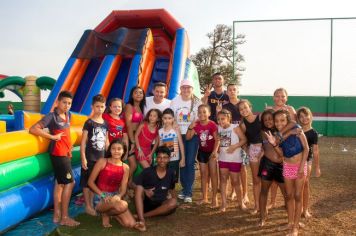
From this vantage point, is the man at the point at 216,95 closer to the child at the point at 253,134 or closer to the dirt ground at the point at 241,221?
the child at the point at 253,134

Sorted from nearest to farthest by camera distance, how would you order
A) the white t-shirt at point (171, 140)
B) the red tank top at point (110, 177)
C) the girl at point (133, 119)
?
the red tank top at point (110, 177), the white t-shirt at point (171, 140), the girl at point (133, 119)

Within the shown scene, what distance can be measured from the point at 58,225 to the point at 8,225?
0.48 meters

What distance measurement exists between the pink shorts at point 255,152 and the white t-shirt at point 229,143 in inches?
5.1

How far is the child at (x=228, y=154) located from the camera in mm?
4059

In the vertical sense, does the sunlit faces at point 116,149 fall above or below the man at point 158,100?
below

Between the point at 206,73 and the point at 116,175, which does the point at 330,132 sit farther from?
the point at 116,175

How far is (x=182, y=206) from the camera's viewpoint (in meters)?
4.24

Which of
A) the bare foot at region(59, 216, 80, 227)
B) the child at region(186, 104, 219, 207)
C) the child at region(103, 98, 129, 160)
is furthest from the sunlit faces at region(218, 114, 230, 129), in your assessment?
the bare foot at region(59, 216, 80, 227)

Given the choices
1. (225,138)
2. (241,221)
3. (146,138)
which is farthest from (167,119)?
(241,221)

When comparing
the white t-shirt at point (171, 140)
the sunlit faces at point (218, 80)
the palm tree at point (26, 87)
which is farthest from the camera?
the palm tree at point (26, 87)

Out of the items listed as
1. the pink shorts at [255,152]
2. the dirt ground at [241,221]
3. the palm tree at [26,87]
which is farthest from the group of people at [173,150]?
the palm tree at [26,87]

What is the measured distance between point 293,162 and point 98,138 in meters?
1.99

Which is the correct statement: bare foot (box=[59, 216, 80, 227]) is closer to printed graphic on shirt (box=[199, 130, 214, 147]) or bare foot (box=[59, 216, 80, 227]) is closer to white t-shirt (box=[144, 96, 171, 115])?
white t-shirt (box=[144, 96, 171, 115])

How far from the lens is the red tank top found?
3.58 metres
